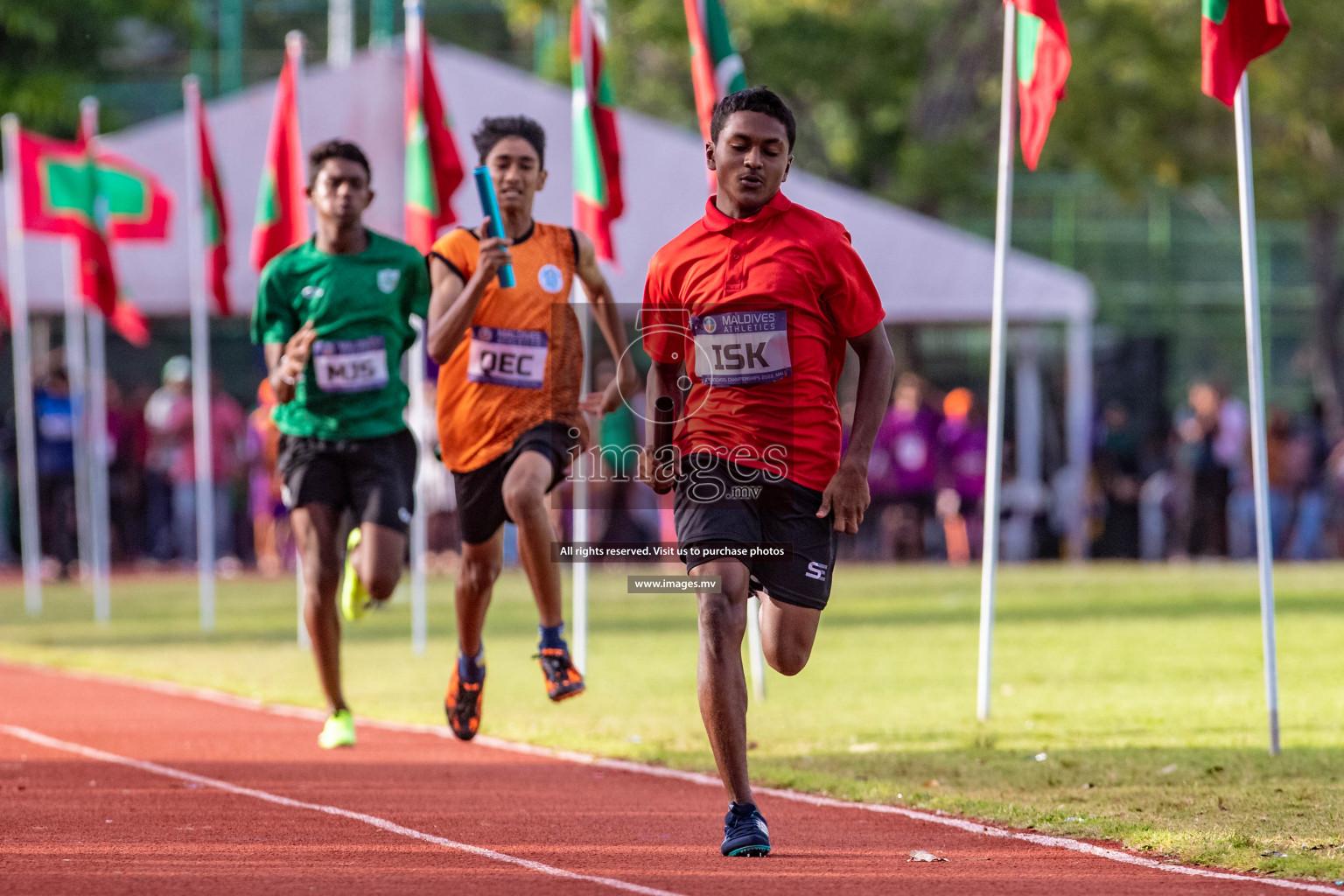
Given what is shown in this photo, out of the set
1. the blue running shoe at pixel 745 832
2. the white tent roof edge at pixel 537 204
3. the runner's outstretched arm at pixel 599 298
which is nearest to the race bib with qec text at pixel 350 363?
the runner's outstretched arm at pixel 599 298

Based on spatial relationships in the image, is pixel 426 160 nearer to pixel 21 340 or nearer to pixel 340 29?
pixel 21 340

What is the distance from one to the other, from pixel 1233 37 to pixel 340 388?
14.4ft

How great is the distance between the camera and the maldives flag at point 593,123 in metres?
12.5

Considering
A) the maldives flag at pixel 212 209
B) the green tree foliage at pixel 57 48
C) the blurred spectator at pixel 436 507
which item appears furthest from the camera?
the green tree foliage at pixel 57 48

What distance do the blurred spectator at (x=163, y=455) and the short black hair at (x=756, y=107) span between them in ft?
58.3

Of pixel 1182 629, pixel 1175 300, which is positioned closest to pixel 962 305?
pixel 1182 629

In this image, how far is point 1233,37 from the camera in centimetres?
900

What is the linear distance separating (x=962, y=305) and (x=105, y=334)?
1434 cm

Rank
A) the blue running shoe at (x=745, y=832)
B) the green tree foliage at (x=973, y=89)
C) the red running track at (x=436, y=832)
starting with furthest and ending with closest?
1. the green tree foliage at (x=973, y=89)
2. the blue running shoe at (x=745, y=832)
3. the red running track at (x=436, y=832)

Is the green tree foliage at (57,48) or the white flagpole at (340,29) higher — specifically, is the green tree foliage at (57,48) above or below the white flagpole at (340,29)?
below

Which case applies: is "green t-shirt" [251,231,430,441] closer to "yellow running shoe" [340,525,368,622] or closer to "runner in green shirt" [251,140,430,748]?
"runner in green shirt" [251,140,430,748]

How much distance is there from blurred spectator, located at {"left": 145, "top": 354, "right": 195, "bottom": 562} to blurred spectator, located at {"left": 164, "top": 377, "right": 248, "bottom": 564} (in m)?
0.04

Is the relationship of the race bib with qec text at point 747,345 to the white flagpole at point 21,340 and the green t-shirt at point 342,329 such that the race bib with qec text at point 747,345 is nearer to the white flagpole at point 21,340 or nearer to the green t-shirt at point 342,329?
the green t-shirt at point 342,329

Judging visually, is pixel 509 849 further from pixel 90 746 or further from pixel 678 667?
pixel 678 667
